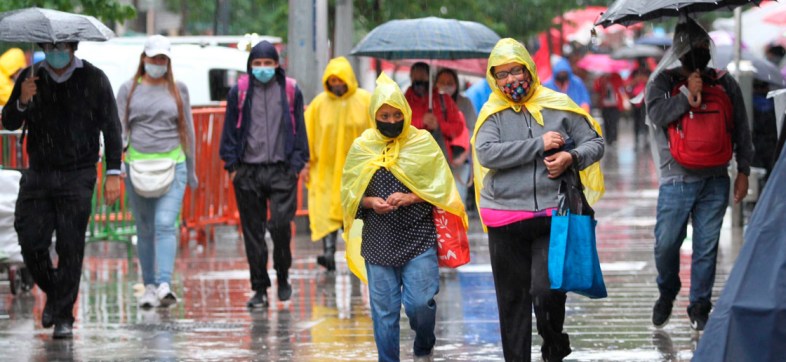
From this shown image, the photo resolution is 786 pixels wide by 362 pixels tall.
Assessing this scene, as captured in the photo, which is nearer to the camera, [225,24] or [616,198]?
[616,198]

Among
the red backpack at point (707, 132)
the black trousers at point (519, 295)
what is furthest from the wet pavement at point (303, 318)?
the red backpack at point (707, 132)

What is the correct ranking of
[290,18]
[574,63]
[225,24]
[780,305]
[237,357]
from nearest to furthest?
[780,305] < [237,357] < [290,18] < [225,24] < [574,63]

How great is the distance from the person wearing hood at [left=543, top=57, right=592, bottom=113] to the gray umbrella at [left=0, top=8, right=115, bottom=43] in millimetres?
11668

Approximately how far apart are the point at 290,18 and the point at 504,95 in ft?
29.8

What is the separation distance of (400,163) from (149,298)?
3792mm

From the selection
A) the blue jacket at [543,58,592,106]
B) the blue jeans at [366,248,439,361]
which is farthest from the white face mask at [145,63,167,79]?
the blue jacket at [543,58,592,106]

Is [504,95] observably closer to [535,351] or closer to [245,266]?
[535,351]

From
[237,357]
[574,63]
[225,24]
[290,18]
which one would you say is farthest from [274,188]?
[574,63]

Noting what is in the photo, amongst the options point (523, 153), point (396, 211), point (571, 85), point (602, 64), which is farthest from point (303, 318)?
point (602, 64)

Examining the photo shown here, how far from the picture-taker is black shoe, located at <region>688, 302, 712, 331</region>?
9758 millimetres

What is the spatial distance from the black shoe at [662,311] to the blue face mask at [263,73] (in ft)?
11.0

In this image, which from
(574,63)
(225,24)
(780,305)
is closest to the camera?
(780,305)

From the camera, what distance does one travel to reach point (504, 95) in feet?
26.6

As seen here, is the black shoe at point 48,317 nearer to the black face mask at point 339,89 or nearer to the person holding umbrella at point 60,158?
the person holding umbrella at point 60,158
